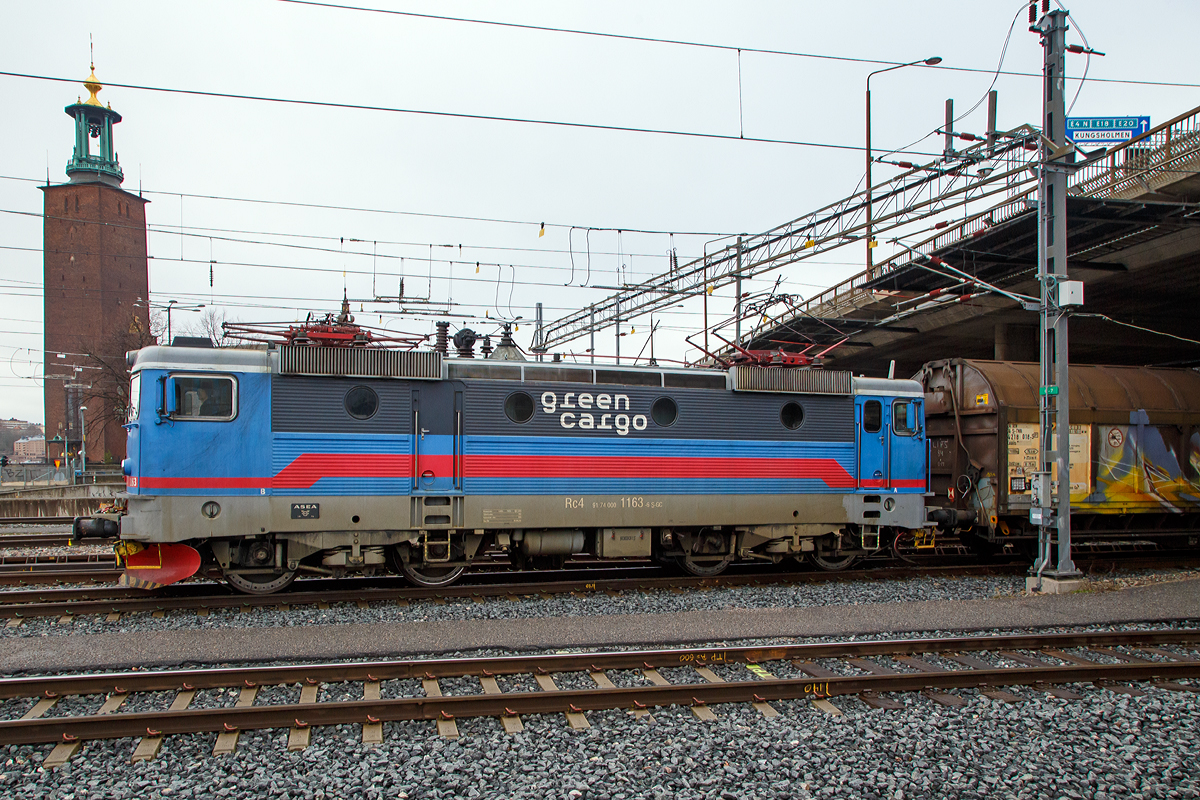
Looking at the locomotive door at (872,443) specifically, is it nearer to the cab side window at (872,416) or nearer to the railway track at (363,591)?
the cab side window at (872,416)

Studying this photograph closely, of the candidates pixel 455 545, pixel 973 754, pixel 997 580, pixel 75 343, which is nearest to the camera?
pixel 973 754

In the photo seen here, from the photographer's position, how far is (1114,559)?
14.3 m

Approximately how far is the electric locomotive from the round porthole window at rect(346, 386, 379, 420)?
0.04m

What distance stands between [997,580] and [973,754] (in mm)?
8294

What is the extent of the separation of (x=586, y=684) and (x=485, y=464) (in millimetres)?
4654

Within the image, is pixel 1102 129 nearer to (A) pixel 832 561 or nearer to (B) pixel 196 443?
(A) pixel 832 561

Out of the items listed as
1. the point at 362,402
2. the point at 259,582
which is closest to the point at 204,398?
the point at 362,402

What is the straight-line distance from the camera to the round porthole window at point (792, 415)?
12.5 m

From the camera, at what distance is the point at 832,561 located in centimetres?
1307

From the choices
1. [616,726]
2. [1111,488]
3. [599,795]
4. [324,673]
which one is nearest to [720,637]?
[616,726]

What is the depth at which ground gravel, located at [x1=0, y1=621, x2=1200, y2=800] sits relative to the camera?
5094 mm

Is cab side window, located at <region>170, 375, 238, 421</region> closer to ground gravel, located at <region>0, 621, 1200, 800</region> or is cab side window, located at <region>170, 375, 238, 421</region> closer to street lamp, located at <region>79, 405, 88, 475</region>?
ground gravel, located at <region>0, 621, 1200, 800</region>

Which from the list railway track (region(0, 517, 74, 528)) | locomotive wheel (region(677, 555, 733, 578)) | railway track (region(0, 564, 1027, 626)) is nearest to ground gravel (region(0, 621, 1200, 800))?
railway track (region(0, 564, 1027, 626))

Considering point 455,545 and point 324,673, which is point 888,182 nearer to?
point 455,545
